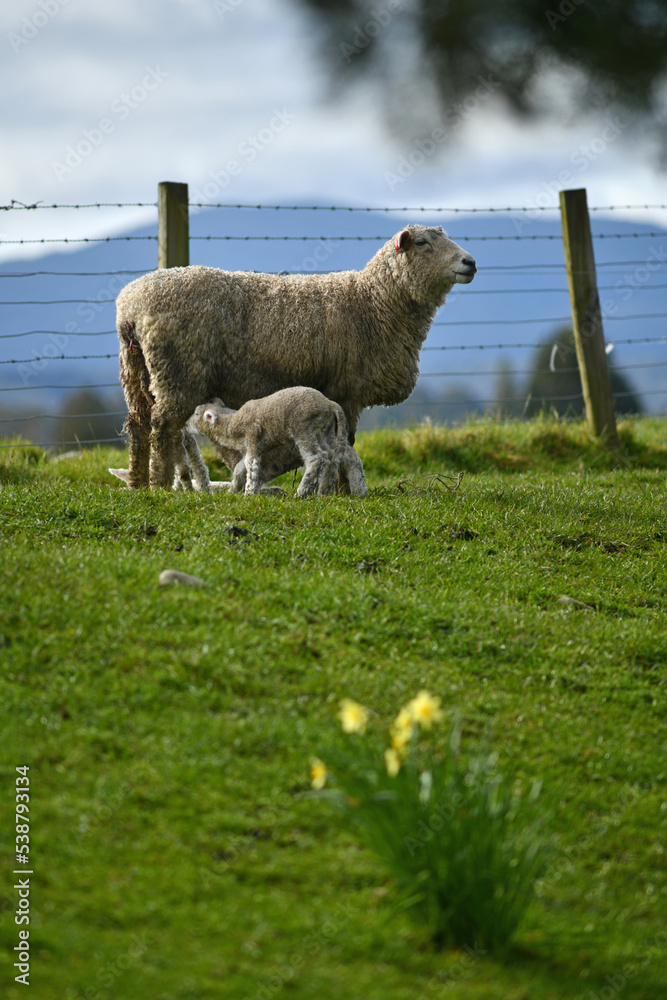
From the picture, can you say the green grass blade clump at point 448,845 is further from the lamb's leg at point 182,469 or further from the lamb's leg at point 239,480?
the lamb's leg at point 182,469

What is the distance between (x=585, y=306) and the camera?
37.8 feet

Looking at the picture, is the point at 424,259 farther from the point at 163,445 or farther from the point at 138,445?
the point at 138,445

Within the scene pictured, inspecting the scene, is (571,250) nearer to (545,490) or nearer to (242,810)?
(545,490)

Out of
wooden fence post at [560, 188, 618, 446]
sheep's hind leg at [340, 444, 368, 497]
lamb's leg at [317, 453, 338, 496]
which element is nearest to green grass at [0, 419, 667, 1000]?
lamb's leg at [317, 453, 338, 496]

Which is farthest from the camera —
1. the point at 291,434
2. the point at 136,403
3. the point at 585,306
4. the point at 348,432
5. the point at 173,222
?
the point at 585,306

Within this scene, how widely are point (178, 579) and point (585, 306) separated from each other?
26.9ft

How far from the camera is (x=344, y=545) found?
5.92 m

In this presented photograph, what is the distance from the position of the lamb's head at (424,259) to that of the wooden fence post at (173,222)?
2.56 meters

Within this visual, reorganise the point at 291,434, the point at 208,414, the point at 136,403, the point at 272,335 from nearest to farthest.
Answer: the point at 291,434 → the point at 208,414 → the point at 272,335 → the point at 136,403

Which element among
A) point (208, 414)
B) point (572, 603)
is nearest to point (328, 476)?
point (208, 414)

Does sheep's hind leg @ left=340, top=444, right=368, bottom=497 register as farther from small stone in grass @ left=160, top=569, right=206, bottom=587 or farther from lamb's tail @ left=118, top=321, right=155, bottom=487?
small stone in grass @ left=160, top=569, right=206, bottom=587

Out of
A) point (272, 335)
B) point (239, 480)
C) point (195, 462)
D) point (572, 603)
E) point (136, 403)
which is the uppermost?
point (272, 335)

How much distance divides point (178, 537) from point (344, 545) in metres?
1.04

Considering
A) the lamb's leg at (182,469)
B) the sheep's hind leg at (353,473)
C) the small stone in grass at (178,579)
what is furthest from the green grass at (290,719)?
the lamb's leg at (182,469)
